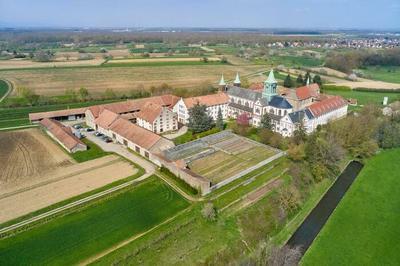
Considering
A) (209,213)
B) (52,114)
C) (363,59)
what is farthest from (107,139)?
(363,59)

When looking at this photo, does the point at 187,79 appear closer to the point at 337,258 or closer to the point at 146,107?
the point at 146,107

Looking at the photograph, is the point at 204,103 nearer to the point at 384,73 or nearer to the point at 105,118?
the point at 105,118

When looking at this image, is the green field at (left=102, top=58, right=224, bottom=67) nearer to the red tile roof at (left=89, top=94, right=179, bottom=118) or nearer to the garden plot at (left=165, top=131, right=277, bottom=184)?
the red tile roof at (left=89, top=94, right=179, bottom=118)

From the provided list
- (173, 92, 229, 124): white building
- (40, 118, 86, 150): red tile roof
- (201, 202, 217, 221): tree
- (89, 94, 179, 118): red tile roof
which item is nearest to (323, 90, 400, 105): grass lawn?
(173, 92, 229, 124): white building

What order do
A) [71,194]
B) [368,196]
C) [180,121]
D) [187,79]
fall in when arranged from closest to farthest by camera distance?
1. [71,194]
2. [368,196]
3. [180,121]
4. [187,79]

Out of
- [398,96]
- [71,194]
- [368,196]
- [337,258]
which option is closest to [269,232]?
[337,258]

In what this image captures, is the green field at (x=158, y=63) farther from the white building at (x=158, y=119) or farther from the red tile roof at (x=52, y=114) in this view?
the white building at (x=158, y=119)

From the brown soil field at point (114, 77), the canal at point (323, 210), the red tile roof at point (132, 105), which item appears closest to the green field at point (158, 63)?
the brown soil field at point (114, 77)
